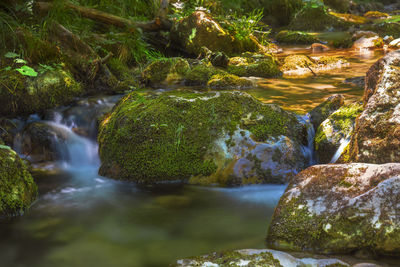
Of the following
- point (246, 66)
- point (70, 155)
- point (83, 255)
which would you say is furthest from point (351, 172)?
point (246, 66)

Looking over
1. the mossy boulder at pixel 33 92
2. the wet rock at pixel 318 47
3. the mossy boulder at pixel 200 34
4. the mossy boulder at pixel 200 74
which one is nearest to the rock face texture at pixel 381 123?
the mossy boulder at pixel 200 74

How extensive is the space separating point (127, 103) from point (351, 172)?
2.69m

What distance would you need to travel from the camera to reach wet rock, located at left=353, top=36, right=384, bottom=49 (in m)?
11.3

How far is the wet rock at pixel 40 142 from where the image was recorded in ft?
15.7

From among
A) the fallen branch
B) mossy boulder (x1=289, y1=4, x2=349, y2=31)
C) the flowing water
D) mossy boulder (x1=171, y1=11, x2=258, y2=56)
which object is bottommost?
the flowing water

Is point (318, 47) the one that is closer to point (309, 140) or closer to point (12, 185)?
point (309, 140)

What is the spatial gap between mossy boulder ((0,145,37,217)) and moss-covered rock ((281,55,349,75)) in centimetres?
566

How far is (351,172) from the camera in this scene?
2.74 metres

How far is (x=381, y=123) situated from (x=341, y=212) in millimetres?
1060

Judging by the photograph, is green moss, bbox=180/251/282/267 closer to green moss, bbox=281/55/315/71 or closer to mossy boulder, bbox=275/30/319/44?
green moss, bbox=281/55/315/71

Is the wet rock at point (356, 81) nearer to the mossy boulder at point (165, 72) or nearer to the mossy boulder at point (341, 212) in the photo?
the mossy boulder at point (165, 72)

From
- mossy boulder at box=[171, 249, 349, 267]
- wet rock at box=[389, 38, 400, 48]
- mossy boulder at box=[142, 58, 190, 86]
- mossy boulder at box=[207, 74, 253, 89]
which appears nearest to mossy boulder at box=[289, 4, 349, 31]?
wet rock at box=[389, 38, 400, 48]

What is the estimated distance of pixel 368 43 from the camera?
11.3 metres

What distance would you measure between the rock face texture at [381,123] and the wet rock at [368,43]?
8.35 meters
